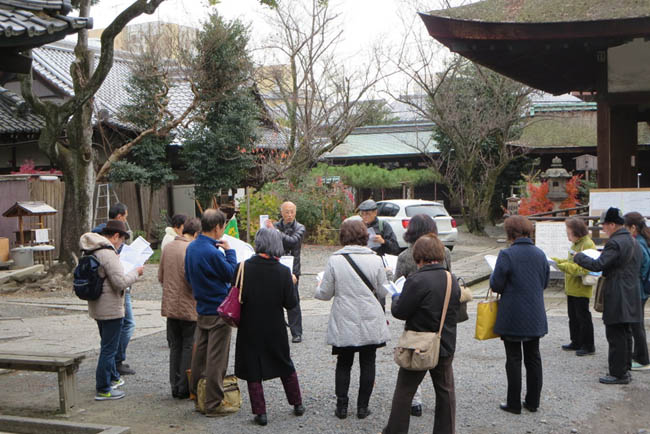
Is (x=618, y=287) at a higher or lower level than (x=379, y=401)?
higher

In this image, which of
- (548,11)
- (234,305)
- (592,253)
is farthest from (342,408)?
(548,11)

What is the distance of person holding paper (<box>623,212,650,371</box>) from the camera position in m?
6.51

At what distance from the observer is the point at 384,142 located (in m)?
35.4

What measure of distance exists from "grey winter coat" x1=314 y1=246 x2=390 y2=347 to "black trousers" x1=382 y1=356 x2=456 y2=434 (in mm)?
527

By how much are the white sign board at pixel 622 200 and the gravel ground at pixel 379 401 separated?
3455 mm

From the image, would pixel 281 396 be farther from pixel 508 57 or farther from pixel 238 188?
pixel 238 188

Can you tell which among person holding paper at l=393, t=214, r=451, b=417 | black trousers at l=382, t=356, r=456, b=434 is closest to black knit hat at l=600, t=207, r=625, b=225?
person holding paper at l=393, t=214, r=451, b=417

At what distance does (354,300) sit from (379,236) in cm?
169

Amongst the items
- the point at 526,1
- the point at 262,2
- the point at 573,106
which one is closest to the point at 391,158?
the point at 573,106

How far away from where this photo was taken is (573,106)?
2973 cm

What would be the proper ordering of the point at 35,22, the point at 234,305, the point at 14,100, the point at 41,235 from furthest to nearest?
1. the point at 14,100
2. the point at 41,235
3. the point at 35,22
4. the point at 234,305

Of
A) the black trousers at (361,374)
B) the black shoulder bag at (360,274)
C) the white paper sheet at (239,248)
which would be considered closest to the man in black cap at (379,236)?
the white paper sheet at (239,248)

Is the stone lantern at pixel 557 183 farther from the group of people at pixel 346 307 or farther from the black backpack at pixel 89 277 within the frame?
the black backpack at pixel 89 277

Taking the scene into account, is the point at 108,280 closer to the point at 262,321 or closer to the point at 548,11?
the point at 262,321
